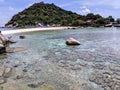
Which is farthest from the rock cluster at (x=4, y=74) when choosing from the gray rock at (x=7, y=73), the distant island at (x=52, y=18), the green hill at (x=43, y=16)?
the green hill at (x=43, y=16)

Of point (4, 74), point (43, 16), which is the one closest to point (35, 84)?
point (4, 74)

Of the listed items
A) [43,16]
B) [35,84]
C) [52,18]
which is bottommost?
[35,84]

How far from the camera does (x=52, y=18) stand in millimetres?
113375

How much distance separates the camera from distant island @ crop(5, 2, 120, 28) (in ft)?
281

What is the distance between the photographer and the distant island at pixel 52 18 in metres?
85.8

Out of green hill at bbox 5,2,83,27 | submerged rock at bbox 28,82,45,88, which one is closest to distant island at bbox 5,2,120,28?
green hill at bbox 5,2,83,27

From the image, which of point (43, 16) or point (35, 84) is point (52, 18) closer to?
point (43, 16)

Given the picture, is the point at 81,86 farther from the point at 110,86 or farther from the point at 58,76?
the point at 58,76

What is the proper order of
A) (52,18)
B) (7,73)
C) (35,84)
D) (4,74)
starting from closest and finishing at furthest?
(35,84) < (4,74) < (7,73) < (52,18)

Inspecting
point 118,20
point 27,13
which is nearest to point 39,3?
point 27,13

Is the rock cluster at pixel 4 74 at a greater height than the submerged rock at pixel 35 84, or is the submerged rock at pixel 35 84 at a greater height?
the rock cluster at pixel 4 74

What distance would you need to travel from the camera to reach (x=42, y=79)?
8.80 meters

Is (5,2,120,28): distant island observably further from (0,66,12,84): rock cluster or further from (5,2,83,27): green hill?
(0,66,12,84): rock cluster

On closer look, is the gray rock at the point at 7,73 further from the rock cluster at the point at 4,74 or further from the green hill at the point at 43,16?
the green hill at the point at 43,16
